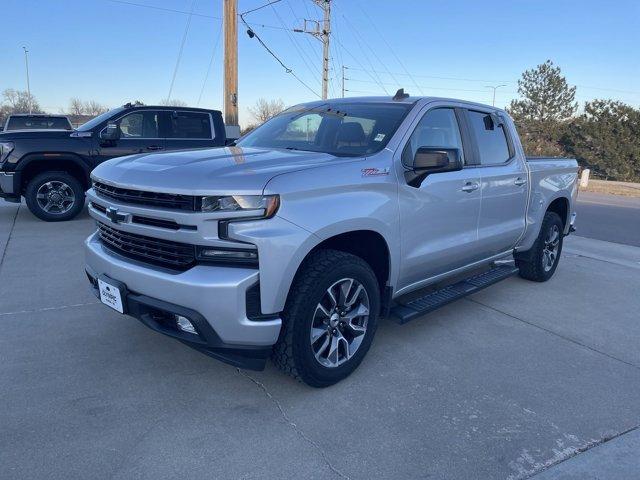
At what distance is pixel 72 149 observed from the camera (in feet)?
27.7

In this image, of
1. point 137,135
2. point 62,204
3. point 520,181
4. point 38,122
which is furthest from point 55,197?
point 38,122

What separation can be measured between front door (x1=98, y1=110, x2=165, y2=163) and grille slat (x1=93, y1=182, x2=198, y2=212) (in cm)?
574

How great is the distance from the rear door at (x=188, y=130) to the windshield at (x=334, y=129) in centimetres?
480

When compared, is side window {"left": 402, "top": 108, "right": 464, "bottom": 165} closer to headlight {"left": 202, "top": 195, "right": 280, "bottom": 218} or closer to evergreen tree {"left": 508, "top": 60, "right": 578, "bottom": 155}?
headlight {"left": 202, "top": 195, "right": 280, "bottom": 218}

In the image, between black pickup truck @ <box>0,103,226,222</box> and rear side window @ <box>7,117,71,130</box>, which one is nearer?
black pickup truck @ <box>0,103,226,222</box>

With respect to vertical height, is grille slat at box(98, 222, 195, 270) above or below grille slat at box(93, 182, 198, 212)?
below

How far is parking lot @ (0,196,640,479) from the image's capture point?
8.88 ft

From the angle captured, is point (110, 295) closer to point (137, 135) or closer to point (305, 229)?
point (305, 229)

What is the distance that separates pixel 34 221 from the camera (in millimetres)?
8633

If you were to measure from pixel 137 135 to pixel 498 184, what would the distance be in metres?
6.51

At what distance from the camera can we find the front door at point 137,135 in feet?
29.1

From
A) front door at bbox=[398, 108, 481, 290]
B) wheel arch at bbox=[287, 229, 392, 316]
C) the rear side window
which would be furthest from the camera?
the rear side window

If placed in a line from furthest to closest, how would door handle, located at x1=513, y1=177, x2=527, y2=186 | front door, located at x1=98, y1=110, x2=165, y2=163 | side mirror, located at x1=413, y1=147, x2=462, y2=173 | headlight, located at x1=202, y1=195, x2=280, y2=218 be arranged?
1. front door, located at x1=98, y1=110, x2=165, y2=163
2. door handle, located at x1=513, y1=177, x2=527, y2=186
3. side mirror, located at x1=413, y1=147, x2=462, y2=173
4. headlight, located at x1=202, y1=195, x2=280, y2=218

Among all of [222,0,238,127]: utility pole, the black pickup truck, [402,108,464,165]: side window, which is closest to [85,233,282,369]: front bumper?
[402,108,464,165]: side window
